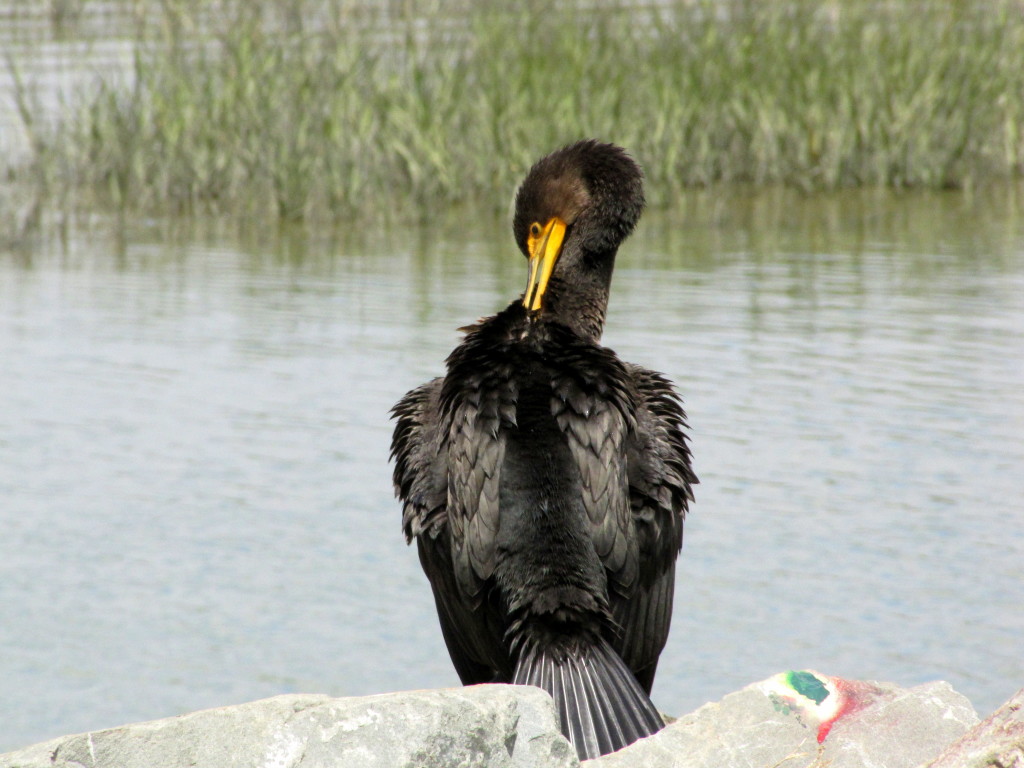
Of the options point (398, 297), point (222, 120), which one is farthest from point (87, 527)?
point (222, 120)

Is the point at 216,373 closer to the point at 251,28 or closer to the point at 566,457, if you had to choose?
the point at 566,457

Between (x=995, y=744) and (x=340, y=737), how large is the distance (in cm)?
103

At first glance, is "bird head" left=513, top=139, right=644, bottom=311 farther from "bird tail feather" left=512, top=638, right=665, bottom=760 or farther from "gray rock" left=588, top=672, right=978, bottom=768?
"gray rock" left=588, top=672, right=978, bottom=768

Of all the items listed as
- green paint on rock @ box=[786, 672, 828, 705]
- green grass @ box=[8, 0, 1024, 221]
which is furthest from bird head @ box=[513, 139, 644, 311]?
green grass @ box=[8, 0, 1024, 221]

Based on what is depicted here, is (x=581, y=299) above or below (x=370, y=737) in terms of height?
above

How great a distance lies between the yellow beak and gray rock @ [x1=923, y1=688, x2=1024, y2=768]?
1835mm

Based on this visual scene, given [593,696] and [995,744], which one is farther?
[593,696]

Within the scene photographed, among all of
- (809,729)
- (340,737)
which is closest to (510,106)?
(809,729)

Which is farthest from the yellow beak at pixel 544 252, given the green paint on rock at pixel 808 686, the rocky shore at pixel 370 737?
the rocky shore at pixel 370 737

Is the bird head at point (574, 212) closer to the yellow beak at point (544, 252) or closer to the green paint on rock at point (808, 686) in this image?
the yellow beak at point (544, 252)

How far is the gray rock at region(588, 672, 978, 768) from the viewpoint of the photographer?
3051 millimetres

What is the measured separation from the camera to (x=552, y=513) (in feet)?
11.0

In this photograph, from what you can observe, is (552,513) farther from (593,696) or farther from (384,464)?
(384,464)

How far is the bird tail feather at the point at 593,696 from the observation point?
317 centimetres
